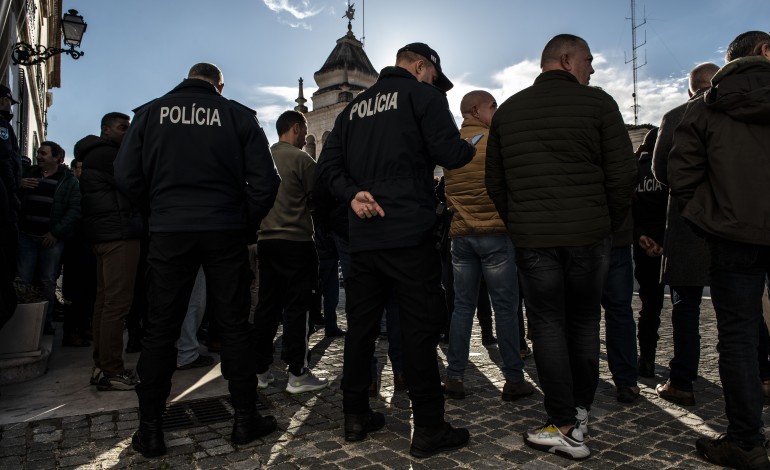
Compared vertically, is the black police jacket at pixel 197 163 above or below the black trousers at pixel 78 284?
above

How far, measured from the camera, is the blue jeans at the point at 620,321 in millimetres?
3911

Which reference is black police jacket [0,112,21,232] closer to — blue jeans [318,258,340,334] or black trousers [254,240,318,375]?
black trousers [254,240,318,375]

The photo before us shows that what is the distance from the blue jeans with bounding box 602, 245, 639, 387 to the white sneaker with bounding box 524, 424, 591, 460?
1.08m

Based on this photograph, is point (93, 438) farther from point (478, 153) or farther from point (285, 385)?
point (478, 153)

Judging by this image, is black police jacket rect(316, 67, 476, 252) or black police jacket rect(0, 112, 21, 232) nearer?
black police jacket rect(316, 67, 476, 252)

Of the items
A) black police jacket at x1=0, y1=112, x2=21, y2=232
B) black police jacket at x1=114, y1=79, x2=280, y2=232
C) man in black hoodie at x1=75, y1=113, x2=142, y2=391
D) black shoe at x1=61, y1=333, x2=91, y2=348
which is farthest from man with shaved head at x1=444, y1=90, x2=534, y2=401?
black shoe at x1=61, y1=333, x2=91, y2=348

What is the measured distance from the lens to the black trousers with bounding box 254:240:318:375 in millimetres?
4262

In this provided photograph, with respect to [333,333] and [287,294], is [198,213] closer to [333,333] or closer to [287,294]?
[287,294]

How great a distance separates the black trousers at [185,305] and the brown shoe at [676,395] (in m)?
2.75

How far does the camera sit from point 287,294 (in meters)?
4.30

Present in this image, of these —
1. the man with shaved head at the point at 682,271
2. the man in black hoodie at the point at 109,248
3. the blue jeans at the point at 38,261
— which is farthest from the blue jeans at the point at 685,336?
the blue jeans at the point at 38,261

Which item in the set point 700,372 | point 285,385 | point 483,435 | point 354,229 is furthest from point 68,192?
point 700,372

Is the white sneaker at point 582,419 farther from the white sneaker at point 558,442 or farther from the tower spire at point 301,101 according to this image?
the tower spire at point 301,101

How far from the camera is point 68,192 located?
5727mm
